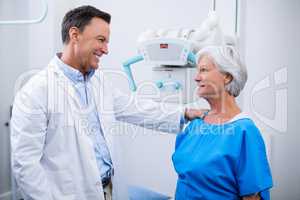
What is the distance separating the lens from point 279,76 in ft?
7.08

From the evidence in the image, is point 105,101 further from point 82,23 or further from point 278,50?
point 278,50

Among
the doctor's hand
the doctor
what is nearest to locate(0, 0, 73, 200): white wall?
the doctor

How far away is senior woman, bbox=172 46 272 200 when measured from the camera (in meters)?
1.30

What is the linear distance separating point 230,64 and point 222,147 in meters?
0.34

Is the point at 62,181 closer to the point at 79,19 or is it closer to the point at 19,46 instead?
the point at 79,19

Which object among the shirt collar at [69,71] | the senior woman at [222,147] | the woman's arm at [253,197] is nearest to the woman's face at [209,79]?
the senior woman at [222,147]

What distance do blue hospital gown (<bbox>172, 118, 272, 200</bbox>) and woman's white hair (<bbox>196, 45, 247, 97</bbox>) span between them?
0.16 meters

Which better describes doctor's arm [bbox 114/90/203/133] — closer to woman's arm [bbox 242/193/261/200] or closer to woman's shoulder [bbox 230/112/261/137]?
woman's shoulder [bbox 230/112/261/137]

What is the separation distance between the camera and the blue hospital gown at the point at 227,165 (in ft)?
4.24

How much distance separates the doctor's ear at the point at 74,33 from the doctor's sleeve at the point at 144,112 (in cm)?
44

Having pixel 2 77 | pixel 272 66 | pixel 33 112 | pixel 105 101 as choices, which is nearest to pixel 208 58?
pixel 105 101

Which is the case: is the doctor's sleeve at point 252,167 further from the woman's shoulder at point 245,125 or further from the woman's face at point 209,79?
the woman's face at point 209,79

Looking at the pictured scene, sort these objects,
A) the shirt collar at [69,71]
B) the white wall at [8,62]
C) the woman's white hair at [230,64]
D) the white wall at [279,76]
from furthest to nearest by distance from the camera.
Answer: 1. the white wall at [8,62]
2. the white wall at [279,76]
3. the shirt collar at [69,71]
4. the woman's white hair at [230,64]

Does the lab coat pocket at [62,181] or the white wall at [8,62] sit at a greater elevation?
the white wall at [8,62]
